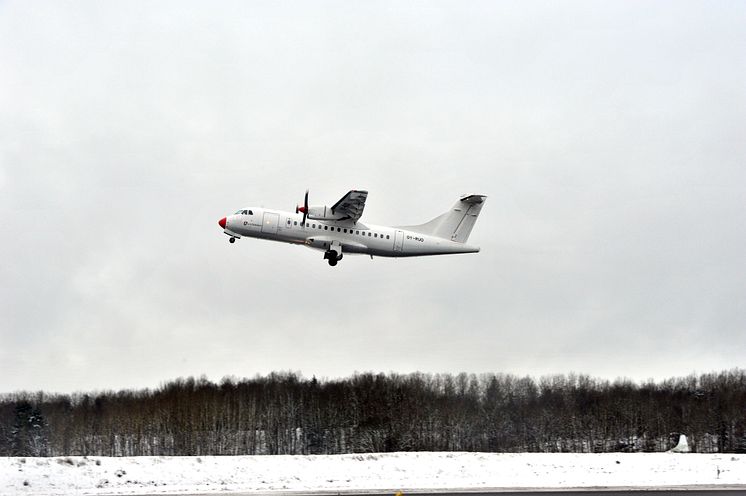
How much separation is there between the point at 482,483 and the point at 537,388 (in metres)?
53.9

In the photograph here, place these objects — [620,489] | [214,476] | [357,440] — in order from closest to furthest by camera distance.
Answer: [620,489] < [214,476] < [357,440]

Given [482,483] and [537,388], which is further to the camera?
[537,388]

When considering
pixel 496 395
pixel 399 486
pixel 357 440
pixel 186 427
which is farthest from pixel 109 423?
pixel 399 486

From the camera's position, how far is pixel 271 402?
83250 millimetres

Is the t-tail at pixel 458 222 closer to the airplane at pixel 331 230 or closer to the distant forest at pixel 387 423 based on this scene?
the airplane at pixel 331 230

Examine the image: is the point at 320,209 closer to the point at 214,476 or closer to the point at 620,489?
the point at 214,476

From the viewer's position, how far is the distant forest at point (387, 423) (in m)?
73.6

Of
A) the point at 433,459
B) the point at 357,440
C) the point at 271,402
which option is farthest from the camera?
the point at 271,402

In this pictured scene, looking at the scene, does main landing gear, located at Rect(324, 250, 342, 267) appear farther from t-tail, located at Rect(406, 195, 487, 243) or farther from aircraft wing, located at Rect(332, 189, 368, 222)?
t-tail, located at Rect(406, 195, 487, 243)


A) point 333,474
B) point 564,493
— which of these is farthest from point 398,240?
point 564,493

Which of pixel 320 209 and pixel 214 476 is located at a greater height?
pixel 320 209

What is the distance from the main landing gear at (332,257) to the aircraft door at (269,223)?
3.39 metres

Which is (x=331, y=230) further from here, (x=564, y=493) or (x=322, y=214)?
(x=564, y=493)

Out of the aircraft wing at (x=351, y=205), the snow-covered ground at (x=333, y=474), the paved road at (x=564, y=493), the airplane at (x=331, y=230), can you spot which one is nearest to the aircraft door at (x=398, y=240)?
the airplane at (x=331, y=230)
